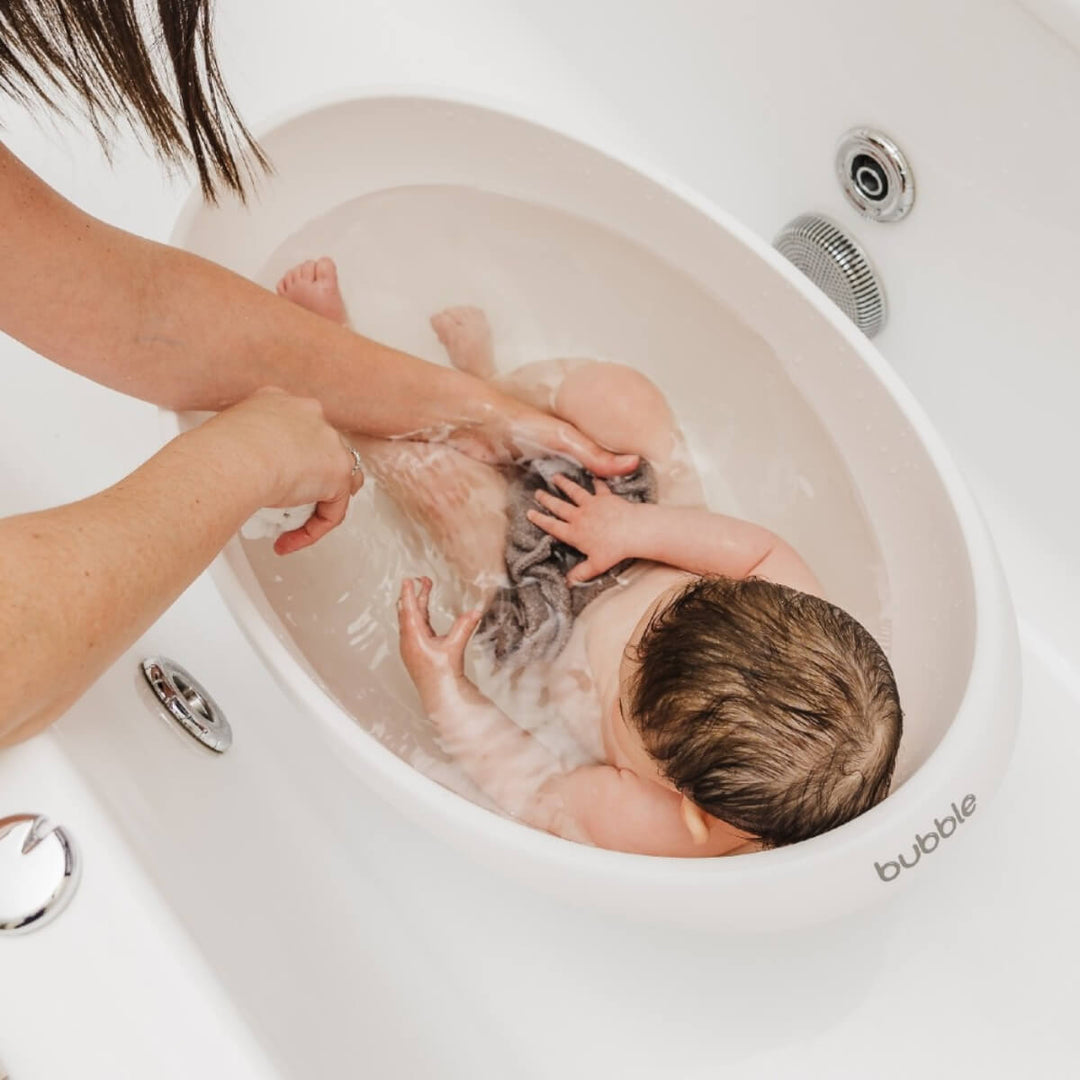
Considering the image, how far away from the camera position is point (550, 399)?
1062 millimetres

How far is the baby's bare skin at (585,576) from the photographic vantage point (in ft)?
2.75

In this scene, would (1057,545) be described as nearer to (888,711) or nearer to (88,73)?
(888,711)

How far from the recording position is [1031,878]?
3.10 feet

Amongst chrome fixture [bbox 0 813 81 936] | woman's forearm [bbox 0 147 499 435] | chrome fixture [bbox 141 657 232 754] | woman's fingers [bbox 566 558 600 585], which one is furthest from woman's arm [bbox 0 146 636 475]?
chrome fixture [bbox 0 813 81 936]

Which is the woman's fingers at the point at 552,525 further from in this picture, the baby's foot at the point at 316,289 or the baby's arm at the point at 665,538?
the baby's foot at the point at 316,289

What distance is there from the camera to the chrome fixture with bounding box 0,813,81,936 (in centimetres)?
58

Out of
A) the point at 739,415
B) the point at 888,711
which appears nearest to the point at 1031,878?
the point at 888,711

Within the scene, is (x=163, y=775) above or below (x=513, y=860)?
above

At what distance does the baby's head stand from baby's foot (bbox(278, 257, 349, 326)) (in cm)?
53

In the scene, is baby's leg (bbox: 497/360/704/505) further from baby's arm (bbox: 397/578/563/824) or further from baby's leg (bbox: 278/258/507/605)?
baby's arm (bbox: 397/578/563/824)

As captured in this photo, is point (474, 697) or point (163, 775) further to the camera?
point (474, 697)

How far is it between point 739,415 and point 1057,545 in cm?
35

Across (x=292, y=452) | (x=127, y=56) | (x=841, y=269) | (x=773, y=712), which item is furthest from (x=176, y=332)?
(x=841, y=269)

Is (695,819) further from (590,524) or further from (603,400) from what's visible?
(603,400)
